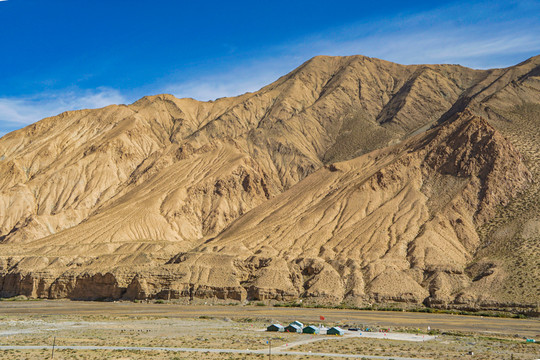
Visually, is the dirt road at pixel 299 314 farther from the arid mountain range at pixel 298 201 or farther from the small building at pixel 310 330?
the small building at pixel 310 330

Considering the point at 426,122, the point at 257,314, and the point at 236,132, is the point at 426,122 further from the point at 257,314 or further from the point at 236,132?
the point at 257,314

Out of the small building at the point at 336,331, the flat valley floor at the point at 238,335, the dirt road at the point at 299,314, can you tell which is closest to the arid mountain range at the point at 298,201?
the dirt road at the point at 299,314

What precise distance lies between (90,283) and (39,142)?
10233cm

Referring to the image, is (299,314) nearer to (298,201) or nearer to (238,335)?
(238,335)

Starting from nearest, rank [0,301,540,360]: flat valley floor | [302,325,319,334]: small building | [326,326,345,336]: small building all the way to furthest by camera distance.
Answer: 1. [0,301,540,360]: flat valley floor
2. [326,326,345,336]: small building
3. [302,325,319,334]: small building

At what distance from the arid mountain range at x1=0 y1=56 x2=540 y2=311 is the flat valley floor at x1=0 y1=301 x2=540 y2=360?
1120 cm

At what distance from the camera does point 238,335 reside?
169 feet

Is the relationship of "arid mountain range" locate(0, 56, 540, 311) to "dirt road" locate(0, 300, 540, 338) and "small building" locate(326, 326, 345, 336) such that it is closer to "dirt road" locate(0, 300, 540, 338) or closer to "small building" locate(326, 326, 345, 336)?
"dirt road" locate(0, 300, 540, 338)

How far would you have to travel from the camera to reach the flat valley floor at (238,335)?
133ft

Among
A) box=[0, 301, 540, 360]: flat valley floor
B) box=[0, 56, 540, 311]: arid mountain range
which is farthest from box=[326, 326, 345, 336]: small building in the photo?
box=[0, 56, 540, 311]: arid mountain range

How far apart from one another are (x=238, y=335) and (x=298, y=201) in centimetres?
7243

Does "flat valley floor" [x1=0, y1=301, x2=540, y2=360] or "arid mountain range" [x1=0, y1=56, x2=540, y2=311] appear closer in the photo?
"flat valley floor" [x1=0, y1=301, x2=540, y2=360]

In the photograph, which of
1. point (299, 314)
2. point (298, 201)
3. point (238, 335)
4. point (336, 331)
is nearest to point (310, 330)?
point (336, 331)

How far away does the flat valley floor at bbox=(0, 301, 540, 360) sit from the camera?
40.7 m
